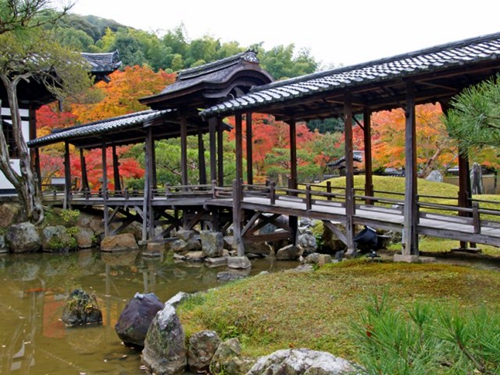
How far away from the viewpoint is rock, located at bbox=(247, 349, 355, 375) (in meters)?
3.95

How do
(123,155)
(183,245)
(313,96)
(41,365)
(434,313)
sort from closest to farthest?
1. (434,313)
2. (41,365)
3. (313,96)
4. (183,245)
5. (123,155)

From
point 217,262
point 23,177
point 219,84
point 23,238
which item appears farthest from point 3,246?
point 219,84

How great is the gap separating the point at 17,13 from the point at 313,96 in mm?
6204

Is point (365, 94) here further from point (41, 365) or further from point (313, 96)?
point (41, 365)

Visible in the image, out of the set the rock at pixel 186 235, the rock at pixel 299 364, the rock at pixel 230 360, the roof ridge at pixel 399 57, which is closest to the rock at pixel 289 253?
the rock at pixel 186 235

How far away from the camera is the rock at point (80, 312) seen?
297 inches

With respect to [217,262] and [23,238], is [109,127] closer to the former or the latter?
[23,238]

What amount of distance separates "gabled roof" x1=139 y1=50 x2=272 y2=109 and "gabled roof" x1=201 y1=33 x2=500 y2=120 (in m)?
0.95

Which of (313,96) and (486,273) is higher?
(313,96)

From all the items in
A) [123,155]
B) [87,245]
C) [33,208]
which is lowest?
[87,245]

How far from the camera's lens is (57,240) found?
16.6 metres

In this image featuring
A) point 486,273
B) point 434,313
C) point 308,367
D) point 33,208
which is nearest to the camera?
point 434,313

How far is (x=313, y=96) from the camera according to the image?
1032cm

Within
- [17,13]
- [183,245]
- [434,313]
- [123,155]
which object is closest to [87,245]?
[183,245]
